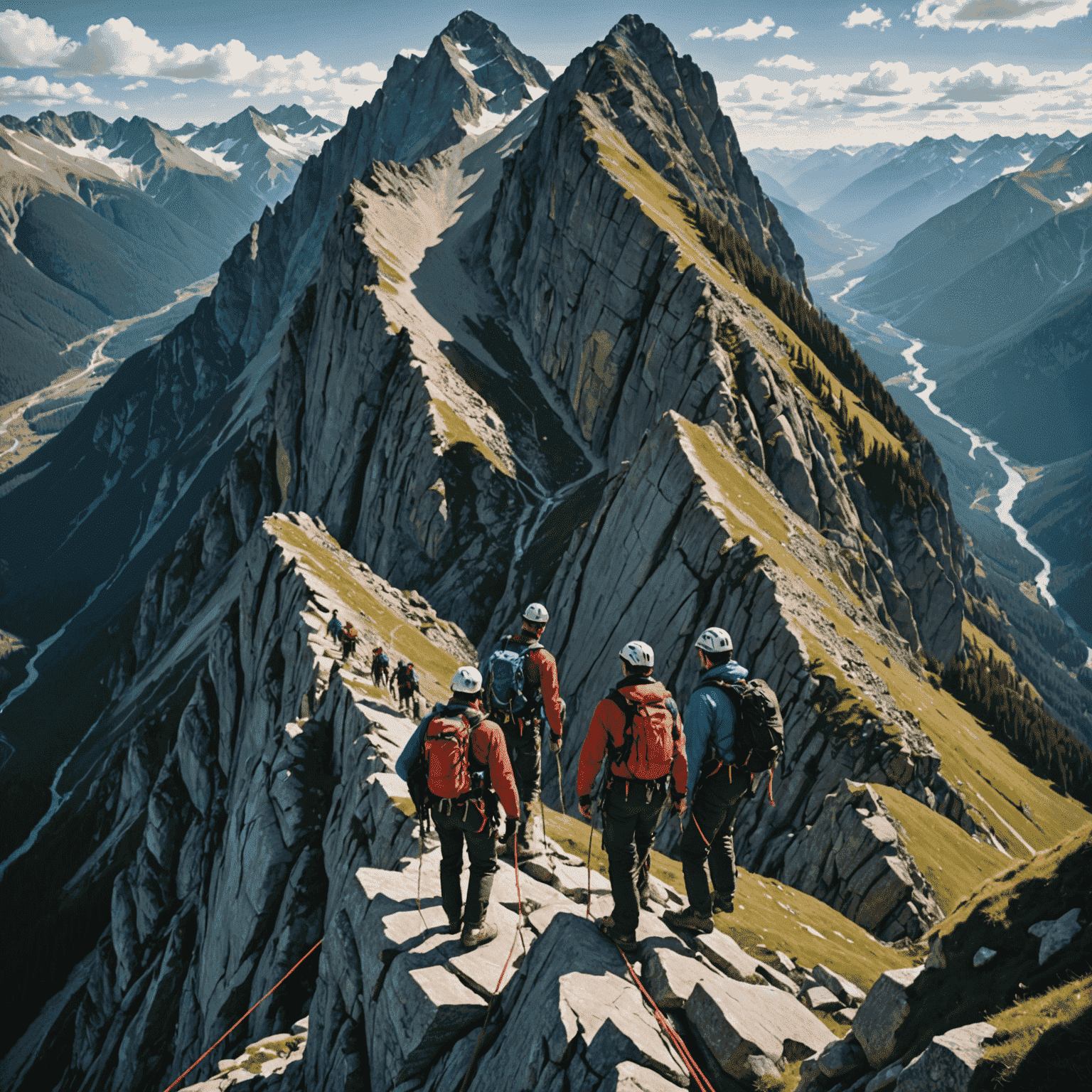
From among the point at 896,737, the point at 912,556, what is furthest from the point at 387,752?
the point at 912,556

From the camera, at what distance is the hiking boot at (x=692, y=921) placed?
45.4 ft

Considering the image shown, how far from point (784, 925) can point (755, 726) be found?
38.3ft

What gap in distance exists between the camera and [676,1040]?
36.9 feet

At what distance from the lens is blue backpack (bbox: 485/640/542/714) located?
16.1 meters

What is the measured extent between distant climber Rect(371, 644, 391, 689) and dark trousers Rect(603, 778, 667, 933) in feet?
78.9

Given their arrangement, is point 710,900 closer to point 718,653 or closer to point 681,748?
point 681,748

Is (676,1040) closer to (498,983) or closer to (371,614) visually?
(498,983)

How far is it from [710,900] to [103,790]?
5040 inches

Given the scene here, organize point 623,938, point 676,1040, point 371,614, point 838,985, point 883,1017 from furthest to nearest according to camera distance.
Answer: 1. point 371,614
2. point 838,985
3. point 623,938
4. point 676,1040
5. point 883,1017

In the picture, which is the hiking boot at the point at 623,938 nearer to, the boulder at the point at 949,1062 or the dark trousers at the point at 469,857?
the dark trousers at the point at 469,857

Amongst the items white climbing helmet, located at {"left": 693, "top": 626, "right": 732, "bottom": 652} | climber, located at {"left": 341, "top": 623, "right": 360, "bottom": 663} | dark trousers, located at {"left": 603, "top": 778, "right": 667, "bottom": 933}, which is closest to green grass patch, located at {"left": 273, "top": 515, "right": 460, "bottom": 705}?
climber, located at {"left": 341, "top": 623, "right": 360, "bottom": 663}

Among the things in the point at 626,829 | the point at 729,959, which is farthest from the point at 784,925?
the point at 626,829

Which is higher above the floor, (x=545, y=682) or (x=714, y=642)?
(x=714, y=642)

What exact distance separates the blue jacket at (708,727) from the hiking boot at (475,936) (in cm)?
525
